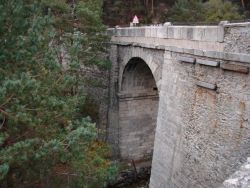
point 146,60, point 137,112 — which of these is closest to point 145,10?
point 137,112

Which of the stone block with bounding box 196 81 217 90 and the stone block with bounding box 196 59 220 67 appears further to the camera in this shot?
the stone block with bounding box 196 81 217 90

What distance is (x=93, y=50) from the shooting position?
1745 cm

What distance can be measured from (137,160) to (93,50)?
254 inches

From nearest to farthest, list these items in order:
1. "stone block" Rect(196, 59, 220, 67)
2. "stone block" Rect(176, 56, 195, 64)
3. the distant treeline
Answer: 1. "stone block" Rect(196, 59, 220, 67)
2. "stone block" Rect(176, 56, 195, 64)
3. the distant treeline

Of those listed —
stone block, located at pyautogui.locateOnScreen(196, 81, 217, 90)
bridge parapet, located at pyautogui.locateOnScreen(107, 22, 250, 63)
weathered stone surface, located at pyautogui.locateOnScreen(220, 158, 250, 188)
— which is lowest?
weathered stone surface, located at pyautogui.locateOnScreen(220, 158, 250, 188)

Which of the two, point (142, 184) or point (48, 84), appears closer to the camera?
point (48, 84)

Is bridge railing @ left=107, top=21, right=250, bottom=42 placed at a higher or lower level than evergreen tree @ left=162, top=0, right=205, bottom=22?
lower

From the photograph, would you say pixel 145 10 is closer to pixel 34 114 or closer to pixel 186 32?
pixel 186 32

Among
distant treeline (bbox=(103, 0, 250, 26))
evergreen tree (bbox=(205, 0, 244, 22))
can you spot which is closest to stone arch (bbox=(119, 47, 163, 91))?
evergreen tree (bbox=(205, 0, 244, 22))

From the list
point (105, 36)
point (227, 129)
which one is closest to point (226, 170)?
point (227, 129)

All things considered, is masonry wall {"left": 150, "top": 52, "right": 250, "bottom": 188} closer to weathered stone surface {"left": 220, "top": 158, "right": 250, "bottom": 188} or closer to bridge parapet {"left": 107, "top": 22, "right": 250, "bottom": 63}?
bridge parapet {"left": 107, "top": 22, "right": 250, "bottom": 63}

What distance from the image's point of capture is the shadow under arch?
57.7 feet

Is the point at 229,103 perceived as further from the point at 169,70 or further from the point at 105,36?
the point at 105,36

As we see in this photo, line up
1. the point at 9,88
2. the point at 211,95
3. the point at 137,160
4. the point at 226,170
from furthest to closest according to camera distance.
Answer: the point at 137,160
the point at 211,95
the point at 226,170
the point at 9,88
